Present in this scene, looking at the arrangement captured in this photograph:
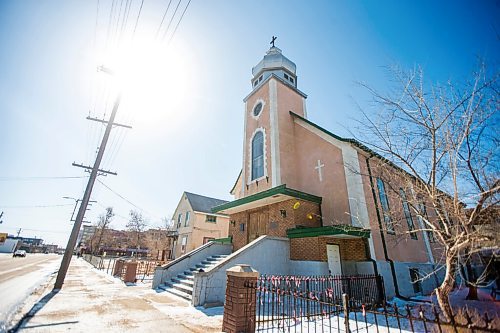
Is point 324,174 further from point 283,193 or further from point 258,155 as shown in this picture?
point 258,155

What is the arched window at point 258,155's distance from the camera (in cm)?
1614

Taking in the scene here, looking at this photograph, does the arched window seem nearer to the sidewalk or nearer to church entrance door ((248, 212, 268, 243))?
church entrance door ((248, 212, 268, 243))

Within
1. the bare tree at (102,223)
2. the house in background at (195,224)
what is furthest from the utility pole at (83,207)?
the bare tree at (102,223)

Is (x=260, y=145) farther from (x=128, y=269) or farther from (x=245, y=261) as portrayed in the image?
(x=128, y=269)

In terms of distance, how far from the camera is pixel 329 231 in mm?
9688

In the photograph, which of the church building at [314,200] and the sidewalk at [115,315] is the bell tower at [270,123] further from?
the sidewalk at [115,315]

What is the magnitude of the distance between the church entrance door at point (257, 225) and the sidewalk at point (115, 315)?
6306 millimetres

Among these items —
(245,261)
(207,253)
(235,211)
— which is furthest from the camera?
(235,211)

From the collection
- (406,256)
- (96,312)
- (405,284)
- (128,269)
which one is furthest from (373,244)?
(128,269)

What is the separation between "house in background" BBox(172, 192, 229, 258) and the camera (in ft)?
103

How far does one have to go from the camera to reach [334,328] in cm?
600

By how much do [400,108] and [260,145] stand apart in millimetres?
11141

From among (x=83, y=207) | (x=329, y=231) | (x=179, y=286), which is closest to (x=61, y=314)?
(x=179, y=286)

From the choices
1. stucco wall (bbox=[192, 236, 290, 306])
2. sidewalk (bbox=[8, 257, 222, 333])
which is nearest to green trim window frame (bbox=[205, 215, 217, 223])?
stucco wall (bbox=[192, 236, 290, 306])
